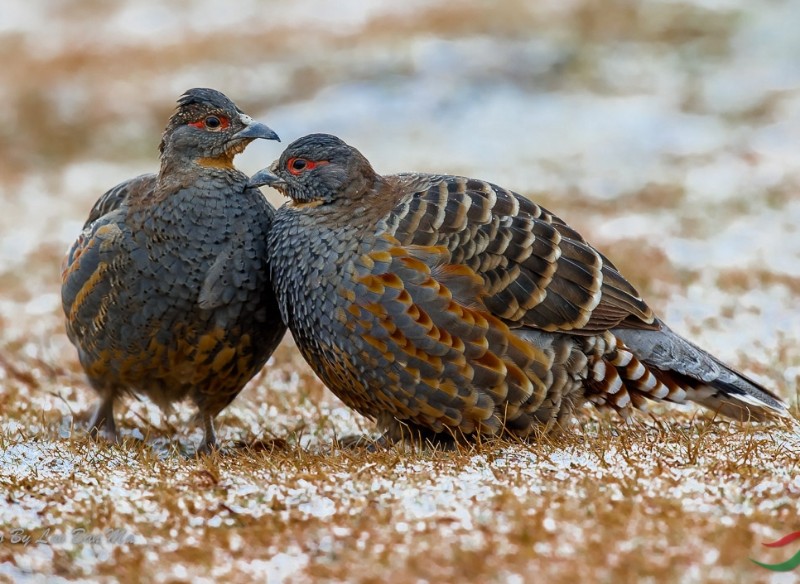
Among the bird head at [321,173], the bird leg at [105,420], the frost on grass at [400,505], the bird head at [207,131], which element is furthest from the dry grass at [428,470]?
the bird head at [207,131]

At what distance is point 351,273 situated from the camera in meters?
6.05

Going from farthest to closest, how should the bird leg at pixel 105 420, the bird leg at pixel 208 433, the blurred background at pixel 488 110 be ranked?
the blurred background at pixel 488 110
the bird leg at pixel 105 420
the bird leg at pixel 208 433

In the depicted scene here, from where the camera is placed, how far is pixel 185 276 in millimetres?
6473

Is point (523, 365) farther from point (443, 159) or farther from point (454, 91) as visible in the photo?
point (454, 91)

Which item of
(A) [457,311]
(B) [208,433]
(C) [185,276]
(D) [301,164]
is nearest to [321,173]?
(D) [301,164]

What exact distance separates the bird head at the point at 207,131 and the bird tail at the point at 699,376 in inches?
111

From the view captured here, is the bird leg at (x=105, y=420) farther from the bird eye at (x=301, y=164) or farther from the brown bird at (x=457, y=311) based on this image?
the bird eye at (x=301, y=164)

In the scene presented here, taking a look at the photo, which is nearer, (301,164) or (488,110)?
(301,164)

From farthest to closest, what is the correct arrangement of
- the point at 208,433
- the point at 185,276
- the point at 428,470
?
the point at 208,433
the point at 185,276
the point at 428,470

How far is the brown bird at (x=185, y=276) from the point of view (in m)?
6.50

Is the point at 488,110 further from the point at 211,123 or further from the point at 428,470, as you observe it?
the point at 428,470

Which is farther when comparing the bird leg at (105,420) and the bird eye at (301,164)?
the bird leg at (105,420)

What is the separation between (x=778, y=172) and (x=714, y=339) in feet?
26.7

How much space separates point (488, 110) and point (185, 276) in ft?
55.8
